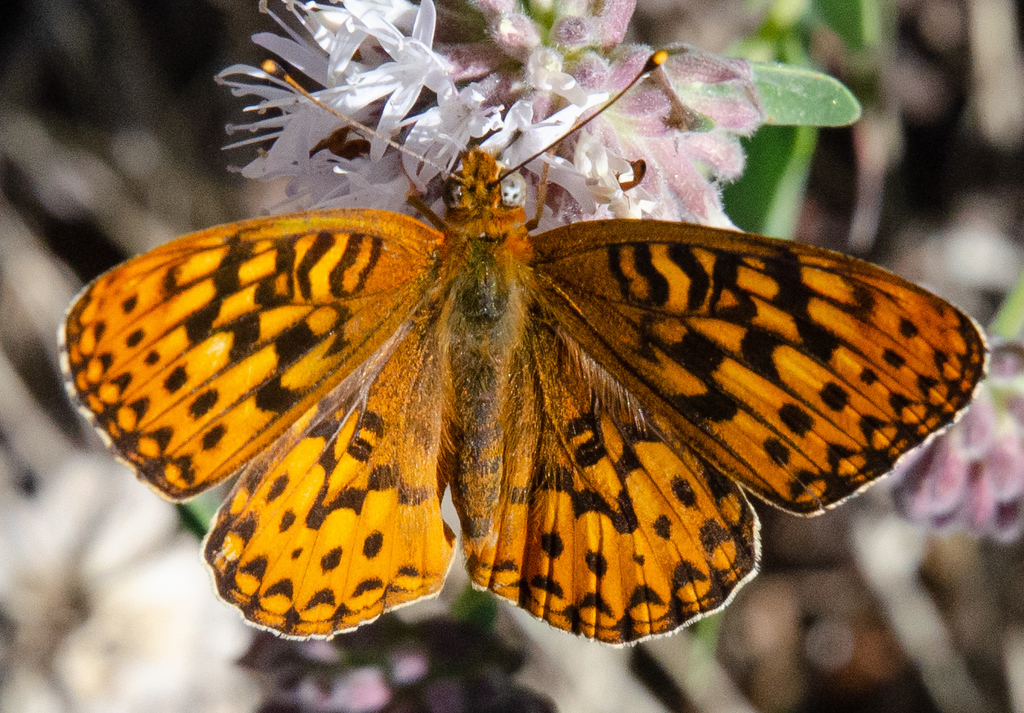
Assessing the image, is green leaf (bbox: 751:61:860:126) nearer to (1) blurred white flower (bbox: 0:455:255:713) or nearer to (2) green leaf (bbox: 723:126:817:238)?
(2) green leaf (bbox: 723:126:817:238)

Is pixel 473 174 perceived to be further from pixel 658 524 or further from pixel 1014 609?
pixel 1014 609

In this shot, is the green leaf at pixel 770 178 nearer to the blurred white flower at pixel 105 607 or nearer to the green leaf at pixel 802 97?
the green leaf at pixel 802 97

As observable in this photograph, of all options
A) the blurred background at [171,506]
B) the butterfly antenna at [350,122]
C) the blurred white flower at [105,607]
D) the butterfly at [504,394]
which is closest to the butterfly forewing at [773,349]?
the butterfly at [504,394]

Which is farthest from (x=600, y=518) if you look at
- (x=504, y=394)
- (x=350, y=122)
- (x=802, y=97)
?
(x=802, y=97)

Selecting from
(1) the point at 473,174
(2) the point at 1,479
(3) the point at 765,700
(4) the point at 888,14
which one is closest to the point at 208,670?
(2) the point at 1,479

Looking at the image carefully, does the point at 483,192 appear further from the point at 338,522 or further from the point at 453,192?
the point at 338,522

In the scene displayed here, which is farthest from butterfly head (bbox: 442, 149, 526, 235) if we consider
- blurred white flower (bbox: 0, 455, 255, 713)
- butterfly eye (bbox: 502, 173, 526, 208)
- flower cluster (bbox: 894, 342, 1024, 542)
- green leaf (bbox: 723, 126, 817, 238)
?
blurred white flower (bbox: 0, 455, 255, 713)
